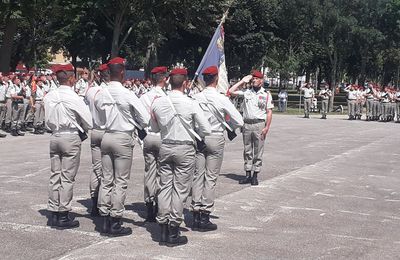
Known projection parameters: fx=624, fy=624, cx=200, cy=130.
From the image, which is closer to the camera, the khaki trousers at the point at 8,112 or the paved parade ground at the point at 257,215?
the paved parade ground at the point at 257,215

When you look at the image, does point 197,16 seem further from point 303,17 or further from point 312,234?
point 312,234

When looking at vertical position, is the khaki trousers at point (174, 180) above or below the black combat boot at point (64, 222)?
above

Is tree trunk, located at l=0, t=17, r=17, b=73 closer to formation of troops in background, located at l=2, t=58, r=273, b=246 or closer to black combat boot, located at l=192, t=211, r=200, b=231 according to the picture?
formation of troops in background, located at l=2, t=58, r=273, b=246

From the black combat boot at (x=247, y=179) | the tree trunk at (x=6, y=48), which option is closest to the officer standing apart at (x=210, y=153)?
the black combat boot at (x=247, y=179)

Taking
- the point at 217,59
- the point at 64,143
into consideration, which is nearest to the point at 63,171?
the point at 64,143

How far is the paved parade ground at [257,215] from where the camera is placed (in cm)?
726

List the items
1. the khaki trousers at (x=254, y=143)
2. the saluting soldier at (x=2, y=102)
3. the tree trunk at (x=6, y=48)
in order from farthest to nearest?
the tree trunk at (x=6, y=48) → the saluting soldier at (x=2, y=102) → the khaki trousers at (x=254, y=143)

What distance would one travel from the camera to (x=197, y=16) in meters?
45.2

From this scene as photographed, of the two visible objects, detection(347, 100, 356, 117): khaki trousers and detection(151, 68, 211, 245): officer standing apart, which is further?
detection(347, 100, 356, 117): khaki trousers

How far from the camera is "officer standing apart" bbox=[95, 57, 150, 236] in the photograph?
778 centimetres

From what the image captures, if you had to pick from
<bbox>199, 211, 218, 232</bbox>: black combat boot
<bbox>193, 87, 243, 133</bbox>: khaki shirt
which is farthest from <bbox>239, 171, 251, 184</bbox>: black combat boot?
<bbox>199, 211, 218, 232</bbox>: black combat boot

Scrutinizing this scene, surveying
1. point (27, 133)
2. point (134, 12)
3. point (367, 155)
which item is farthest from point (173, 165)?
point (134, 12)

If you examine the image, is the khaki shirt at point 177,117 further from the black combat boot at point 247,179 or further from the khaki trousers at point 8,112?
the khaki trousers at point 8,112

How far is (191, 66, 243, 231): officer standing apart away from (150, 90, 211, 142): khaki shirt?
90cm
